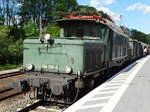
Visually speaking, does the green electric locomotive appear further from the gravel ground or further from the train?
the gravel ground

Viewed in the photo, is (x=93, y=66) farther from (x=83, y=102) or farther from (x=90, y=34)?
(x=83, y=102)

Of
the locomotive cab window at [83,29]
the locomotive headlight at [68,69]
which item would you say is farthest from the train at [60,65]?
the locomotive cab window at [83,29]

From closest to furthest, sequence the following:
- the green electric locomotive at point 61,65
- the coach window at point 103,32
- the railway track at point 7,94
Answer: the green electric locomotive at point 61,65
the railway track at point 7,94
the coach window at point 103,32

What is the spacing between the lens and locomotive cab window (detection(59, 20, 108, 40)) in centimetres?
998

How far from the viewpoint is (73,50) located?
8297 millimetres

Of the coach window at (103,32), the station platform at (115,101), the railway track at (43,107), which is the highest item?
the coach window at (103,32)

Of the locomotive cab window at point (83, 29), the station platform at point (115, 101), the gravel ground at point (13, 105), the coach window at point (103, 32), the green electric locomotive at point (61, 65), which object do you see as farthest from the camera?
the coach window at point (103, 32)

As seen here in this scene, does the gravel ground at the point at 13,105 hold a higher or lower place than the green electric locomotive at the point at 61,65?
lower

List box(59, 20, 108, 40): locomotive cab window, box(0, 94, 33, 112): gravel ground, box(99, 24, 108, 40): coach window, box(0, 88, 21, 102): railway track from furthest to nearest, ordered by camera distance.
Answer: box(99, 24, 108, 40): coach window, box(59, 20, 108, 40): locomotive cab window, box(0, 88, 21, 102): railway track, box(0, 94, 33, 112): gravel ground

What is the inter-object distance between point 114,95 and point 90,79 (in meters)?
1.54

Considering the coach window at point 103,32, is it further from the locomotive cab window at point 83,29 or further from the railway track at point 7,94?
the railway track at point 7,94

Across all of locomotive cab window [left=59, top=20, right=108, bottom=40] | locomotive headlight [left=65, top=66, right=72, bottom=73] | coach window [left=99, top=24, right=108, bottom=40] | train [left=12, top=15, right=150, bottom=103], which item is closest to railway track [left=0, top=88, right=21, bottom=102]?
train [left=12, top=15, right=150, bottom=103]

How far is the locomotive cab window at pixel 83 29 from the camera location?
9.98m

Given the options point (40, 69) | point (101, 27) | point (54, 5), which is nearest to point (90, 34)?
point (101, 27)
